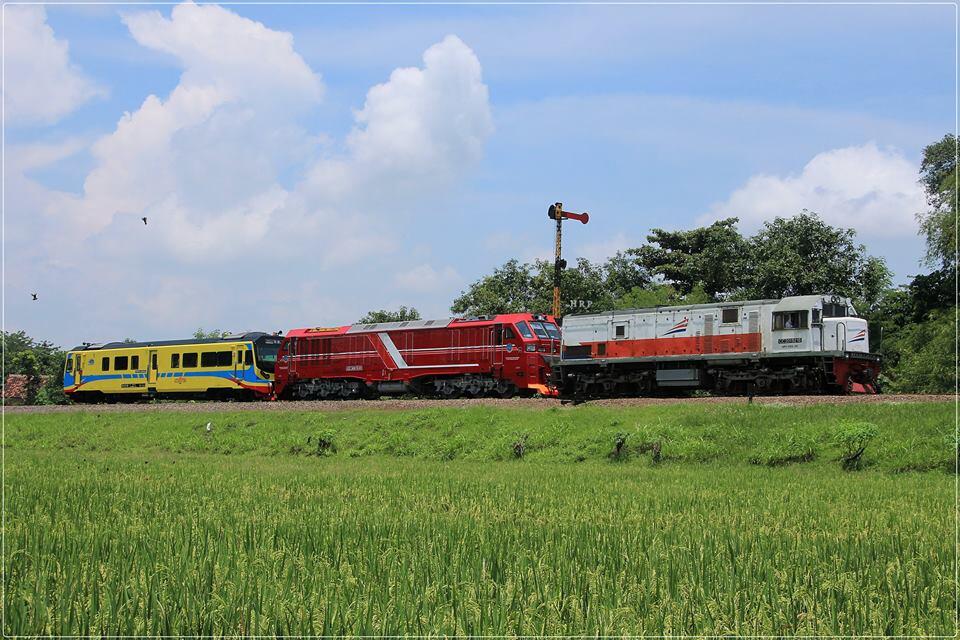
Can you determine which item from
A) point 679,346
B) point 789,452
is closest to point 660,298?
point 679,346

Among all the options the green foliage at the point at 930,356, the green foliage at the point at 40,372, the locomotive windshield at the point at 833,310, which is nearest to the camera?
the locomotive windshield at the point at 833,310

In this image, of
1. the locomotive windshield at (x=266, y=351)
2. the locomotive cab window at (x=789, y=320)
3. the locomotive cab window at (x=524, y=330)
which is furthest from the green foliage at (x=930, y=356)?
the locomotive windshield at (x=266, y=351)

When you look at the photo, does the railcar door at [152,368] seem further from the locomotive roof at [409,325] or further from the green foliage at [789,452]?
the green foliage at [789,452]

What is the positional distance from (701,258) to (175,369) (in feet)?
125

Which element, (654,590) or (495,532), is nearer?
(654,590)

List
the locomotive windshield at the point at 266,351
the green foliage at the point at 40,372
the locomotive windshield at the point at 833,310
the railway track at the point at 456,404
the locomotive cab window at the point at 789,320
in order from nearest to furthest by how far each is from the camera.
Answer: the railway track at the point at 456,404, the locomotive cab window at the point at 789,320, the locomotive windshield at the point at 833,310, the locomotive windshield at the point at 266,351, the green foliage at the point at 40,372

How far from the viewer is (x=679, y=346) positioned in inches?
1318

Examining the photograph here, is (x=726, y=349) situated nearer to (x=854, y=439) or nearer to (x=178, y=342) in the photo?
(x=854, y=439)

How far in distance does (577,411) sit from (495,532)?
1851 cm

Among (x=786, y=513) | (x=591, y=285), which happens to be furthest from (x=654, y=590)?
(x=591, y=285)

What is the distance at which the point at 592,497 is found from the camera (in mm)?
13695

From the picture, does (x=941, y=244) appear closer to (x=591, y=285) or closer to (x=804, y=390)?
(x=804, y=390)

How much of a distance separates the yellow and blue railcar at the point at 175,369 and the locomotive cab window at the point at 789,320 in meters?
26.0

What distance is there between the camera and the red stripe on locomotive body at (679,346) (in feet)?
106
